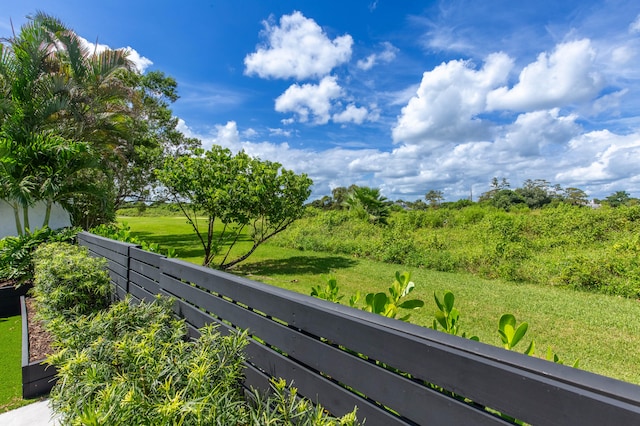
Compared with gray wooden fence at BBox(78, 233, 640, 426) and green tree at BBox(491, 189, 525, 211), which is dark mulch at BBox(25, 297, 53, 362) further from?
green tree at BBox(491, 189, 525, 211)

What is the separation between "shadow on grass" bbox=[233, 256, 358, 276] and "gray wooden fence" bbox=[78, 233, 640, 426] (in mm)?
7002

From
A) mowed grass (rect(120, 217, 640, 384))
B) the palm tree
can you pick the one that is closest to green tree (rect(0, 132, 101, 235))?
the palm tree

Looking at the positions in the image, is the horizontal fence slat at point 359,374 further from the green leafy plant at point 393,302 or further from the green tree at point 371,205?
the green tree at point 371,205

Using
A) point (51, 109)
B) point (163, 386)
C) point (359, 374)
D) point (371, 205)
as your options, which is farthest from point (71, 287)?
point (371, 205)

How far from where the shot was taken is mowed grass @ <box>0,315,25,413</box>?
104 inches

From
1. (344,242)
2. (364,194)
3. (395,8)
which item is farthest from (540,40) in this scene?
(364,194)

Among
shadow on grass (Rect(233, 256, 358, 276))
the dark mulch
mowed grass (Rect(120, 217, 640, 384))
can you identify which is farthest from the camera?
shadow on grass (Rect(233, 256, 358, 276))

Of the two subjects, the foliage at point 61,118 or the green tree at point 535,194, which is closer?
the foliage at point 61,118

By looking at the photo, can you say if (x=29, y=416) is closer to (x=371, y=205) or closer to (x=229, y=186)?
(x=229, y=186)

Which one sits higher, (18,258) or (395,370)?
(395,370)

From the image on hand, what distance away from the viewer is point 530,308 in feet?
18.8

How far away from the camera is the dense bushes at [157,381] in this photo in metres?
1.17

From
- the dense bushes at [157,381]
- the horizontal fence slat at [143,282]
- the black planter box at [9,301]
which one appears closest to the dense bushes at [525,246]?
the horizontal fence slat at [143,282]

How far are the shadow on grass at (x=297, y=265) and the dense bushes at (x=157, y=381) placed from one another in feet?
21.8
